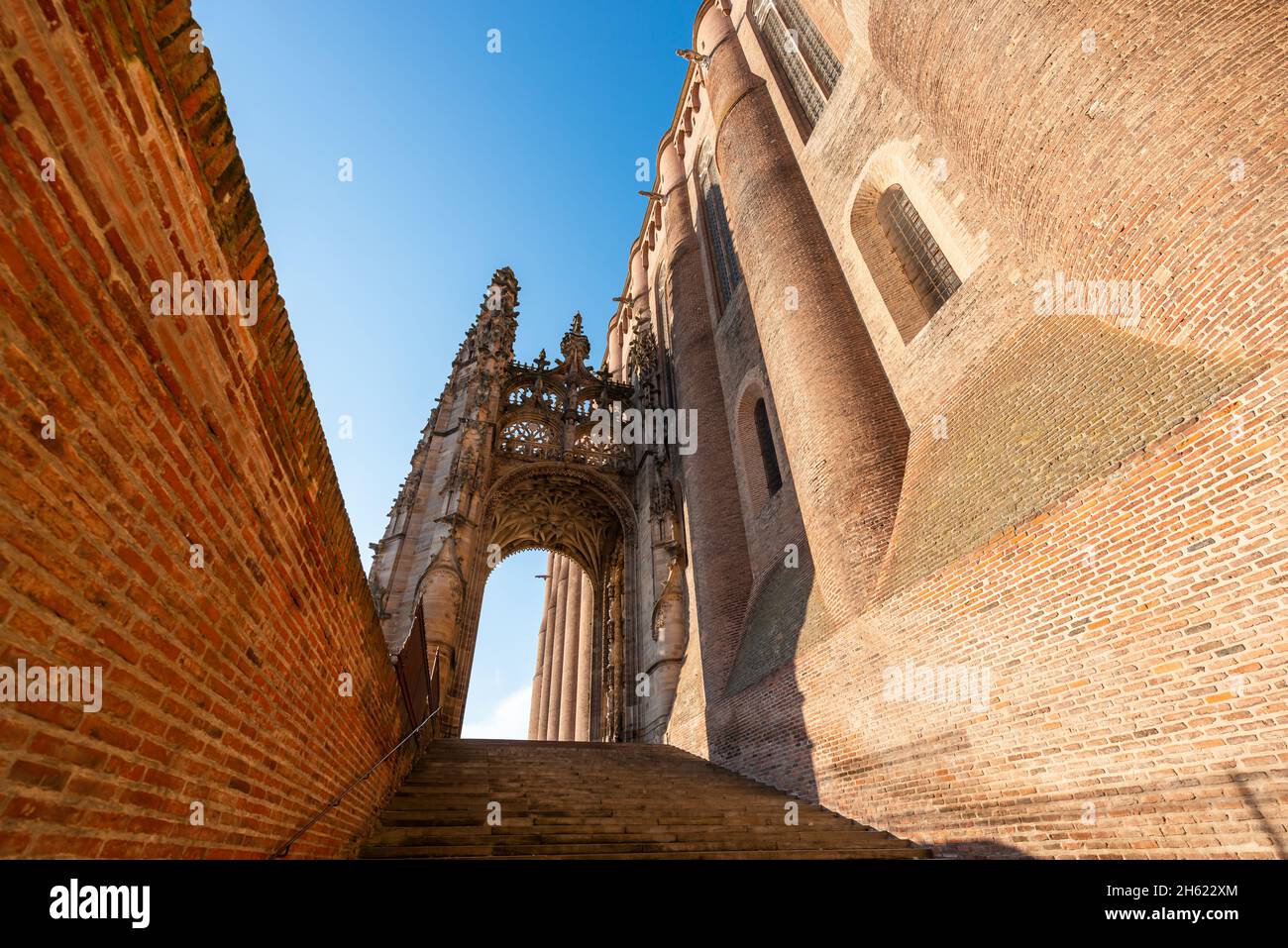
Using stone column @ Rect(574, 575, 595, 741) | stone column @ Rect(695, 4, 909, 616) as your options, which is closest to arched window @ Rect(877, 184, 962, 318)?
stone column @ Rect(695, 4, 909, 616)

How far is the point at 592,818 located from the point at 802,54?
1610cm

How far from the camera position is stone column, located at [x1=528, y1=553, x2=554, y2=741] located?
3288cm

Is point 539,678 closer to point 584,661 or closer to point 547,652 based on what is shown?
point 547,652

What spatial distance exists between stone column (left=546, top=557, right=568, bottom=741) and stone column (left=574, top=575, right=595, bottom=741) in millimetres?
3512

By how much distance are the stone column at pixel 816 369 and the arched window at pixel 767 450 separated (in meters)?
Result: 1.72

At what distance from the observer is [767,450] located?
40.4 feet

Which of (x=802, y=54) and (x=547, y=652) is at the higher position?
(x=802, y=54)

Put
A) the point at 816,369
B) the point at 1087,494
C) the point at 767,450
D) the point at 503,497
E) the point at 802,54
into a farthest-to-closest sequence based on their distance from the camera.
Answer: the point at 503,497 < the point at 802,54 < the point at 767,450 < the point at 816,369 < the point at 1087,494

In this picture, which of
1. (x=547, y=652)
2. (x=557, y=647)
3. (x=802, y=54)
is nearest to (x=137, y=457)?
(x=802, y=54)

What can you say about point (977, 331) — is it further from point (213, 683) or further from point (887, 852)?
point (213, 683)

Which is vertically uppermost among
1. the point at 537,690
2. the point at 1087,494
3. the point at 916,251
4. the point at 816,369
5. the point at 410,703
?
the point at 916,251

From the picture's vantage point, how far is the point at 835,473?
8.36 meters

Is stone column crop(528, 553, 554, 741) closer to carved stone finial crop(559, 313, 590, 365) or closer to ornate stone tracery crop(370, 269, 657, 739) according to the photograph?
ornate stone tracery crop(370, 269, 657, 739)
